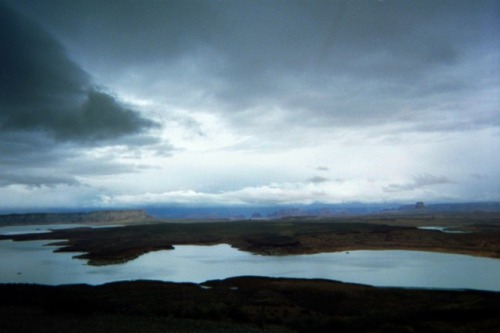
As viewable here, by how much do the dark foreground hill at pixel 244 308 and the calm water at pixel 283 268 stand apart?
5.54 meters

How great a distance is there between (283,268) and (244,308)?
22.5 meters

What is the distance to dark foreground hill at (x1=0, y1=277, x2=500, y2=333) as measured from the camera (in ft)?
85.0

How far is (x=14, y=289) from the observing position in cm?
3872

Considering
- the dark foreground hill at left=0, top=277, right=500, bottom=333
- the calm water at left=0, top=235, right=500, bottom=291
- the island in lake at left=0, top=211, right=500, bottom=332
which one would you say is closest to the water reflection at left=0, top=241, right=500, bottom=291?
the calm water at left=0, top=235, right=500, bottom=291

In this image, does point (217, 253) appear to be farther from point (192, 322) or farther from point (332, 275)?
point (192, 322)

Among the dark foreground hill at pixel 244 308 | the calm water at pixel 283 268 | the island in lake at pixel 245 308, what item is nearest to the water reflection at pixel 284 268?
the calm water at pixel 283 268

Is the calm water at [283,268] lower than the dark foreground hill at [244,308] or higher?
lower

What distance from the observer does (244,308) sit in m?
30.5

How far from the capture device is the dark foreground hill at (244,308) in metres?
25.9

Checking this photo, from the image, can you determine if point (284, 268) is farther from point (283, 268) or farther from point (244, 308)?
point (244, 308)

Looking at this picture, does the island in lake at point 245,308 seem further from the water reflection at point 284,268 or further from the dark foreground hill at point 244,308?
the water reflection at point 284,268

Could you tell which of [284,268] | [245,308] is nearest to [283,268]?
[284,268]

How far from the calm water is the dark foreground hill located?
5540 mm

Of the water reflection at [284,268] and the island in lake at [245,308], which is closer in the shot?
the island in lake at [245,308]
